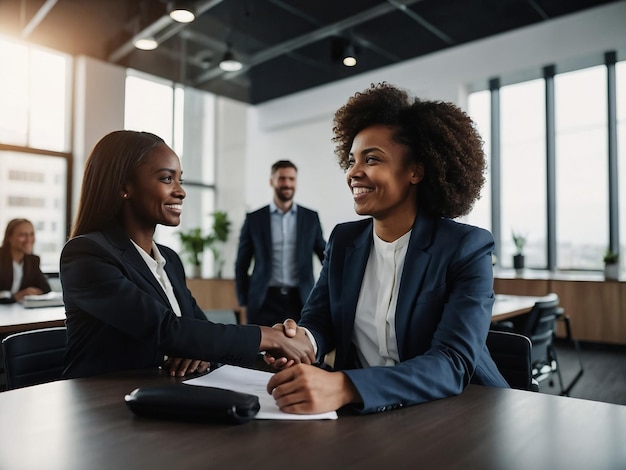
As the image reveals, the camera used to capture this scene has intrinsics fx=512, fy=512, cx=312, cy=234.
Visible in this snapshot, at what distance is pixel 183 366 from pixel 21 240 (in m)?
3.70

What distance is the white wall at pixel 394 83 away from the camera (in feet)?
19.8

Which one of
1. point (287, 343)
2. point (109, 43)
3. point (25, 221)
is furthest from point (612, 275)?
point (109, 43)

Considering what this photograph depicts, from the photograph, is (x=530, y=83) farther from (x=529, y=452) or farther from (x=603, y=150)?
(x=529, y=452)

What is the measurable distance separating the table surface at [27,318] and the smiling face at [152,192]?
54.2 inches

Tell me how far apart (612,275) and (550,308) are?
3218mm

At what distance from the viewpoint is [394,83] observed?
7.26 metres

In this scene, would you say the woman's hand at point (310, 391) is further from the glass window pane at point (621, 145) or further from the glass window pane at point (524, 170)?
the glass window pane at point (524, 170)

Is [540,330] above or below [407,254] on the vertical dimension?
below

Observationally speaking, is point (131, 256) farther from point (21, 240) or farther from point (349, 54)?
point (349, 54)

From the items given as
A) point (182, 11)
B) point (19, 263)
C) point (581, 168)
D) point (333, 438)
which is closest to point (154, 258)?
point (333, 438)

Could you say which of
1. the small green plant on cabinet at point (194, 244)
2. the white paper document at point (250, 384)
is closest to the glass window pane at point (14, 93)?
the small green plant on cabinet at point (194, 244)

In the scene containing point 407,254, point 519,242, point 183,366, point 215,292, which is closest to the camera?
point 183,366

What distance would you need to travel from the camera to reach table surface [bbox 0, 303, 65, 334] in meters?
2.60

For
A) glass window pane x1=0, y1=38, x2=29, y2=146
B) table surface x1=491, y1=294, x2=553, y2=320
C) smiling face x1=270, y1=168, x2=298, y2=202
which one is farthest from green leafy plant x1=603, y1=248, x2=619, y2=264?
glass window pane x1=0, y1=38, x2=29, y2=146
